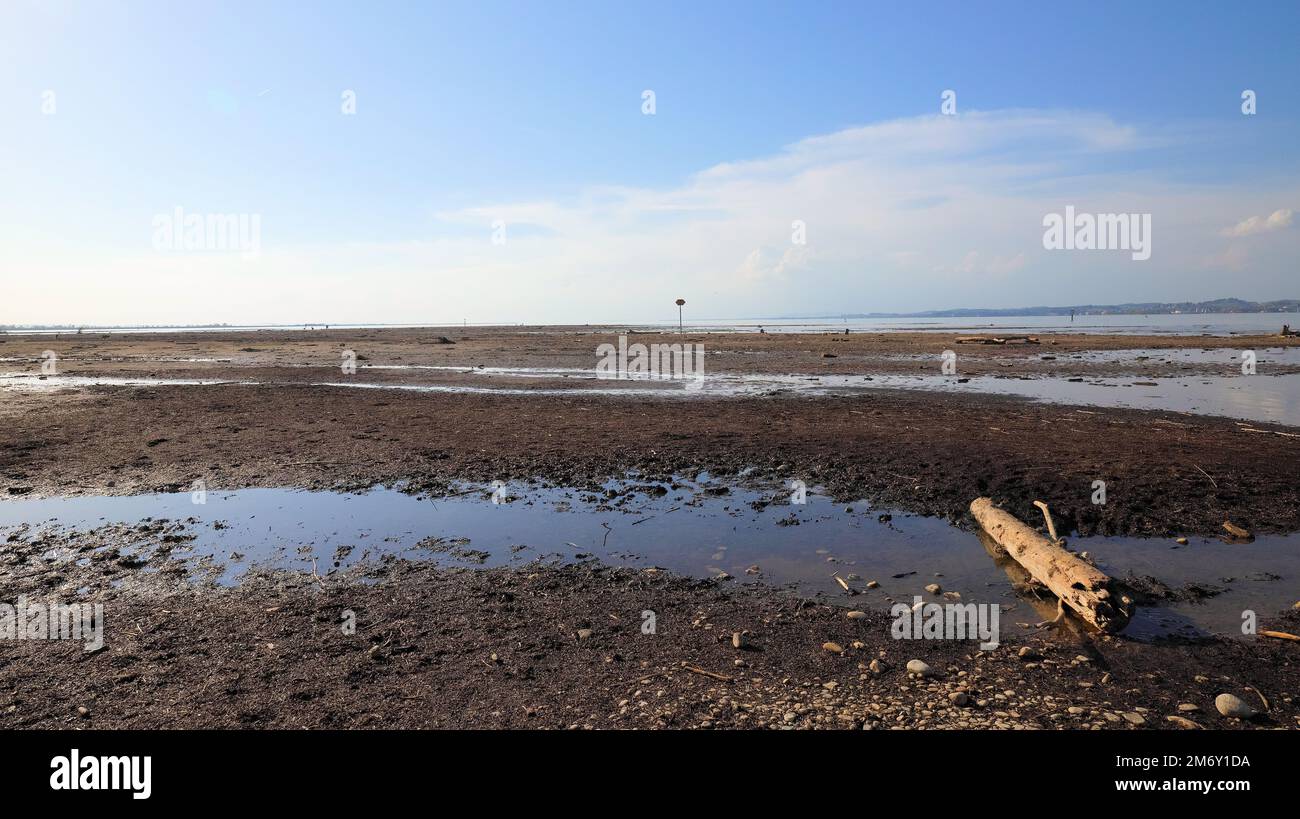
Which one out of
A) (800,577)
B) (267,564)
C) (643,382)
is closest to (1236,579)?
(800,577)

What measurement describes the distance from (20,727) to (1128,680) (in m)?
7.97

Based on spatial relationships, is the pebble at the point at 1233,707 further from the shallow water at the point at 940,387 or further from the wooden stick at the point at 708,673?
the shallow water at the point at 940,387

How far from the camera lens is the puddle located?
7.14m

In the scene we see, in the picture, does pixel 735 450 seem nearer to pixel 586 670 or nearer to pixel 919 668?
pixel 919 668

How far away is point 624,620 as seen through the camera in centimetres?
637

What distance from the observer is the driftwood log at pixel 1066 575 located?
237 inches

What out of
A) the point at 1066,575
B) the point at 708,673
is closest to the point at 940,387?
the point at 1066,575

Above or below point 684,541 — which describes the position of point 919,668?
below

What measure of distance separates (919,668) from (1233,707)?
78.5 inches

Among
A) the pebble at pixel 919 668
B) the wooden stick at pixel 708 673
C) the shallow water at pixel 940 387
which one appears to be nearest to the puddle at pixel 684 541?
the pebble at pixel 919 668

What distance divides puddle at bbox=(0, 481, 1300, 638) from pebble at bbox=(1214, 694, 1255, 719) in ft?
4.32

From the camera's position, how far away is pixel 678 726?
14.7 ft

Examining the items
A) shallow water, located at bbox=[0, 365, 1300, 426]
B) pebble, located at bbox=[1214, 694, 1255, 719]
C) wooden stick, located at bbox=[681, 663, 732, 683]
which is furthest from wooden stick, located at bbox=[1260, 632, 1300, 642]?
shallow water, located at bbox=[0, 365, 1300, 426]
